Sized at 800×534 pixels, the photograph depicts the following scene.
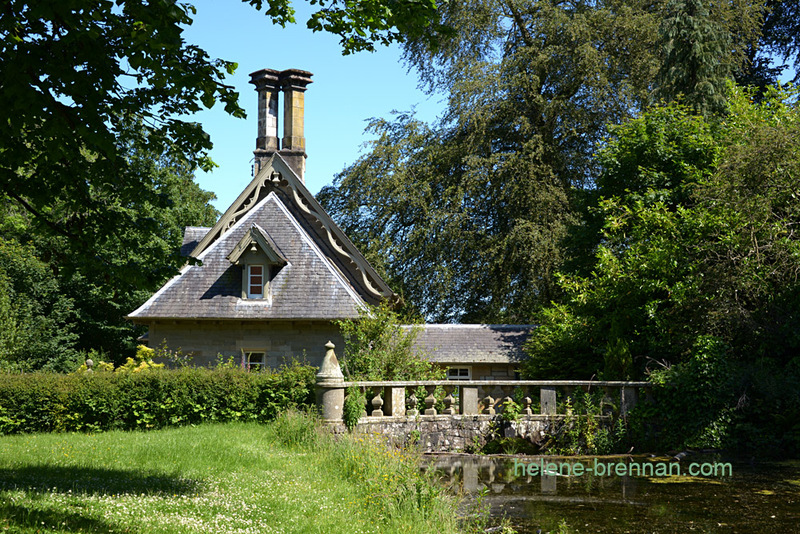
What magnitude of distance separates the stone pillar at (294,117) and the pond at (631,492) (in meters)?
12.8

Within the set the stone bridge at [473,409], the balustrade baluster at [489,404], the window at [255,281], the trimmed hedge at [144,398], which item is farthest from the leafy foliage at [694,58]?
the trimmed hedge at [144,398]

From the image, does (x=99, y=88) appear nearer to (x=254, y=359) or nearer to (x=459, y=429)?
(x=459, y=429)

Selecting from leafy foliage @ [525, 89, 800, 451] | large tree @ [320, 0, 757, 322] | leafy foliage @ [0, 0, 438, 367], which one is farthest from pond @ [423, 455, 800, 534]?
large tree @ [320, 0, 757, 322]

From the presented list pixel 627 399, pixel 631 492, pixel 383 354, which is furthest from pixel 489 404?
pixel 631 492

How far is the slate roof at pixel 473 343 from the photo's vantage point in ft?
76.3

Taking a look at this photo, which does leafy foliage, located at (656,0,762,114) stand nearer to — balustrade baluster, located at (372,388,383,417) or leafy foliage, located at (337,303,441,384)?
leafy foliage, located at (337,303,441,384)

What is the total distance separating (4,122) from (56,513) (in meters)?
3.68

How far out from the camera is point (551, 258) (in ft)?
88.8

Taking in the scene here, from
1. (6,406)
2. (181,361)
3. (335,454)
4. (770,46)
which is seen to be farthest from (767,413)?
(770,46)

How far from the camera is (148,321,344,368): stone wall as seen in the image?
854 inches

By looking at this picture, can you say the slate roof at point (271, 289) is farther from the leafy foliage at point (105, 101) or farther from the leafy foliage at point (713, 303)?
the leafy foliage at point (105, 101)

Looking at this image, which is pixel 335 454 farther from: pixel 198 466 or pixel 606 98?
pixel 606 98

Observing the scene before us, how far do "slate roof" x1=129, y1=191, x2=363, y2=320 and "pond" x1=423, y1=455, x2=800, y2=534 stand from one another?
6420mm

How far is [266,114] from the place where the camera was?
85.9 ft
